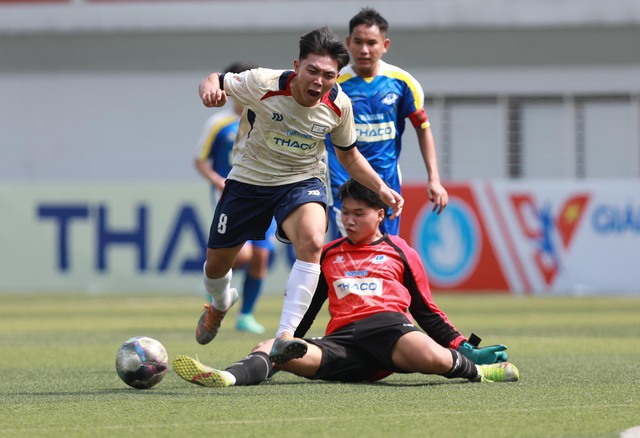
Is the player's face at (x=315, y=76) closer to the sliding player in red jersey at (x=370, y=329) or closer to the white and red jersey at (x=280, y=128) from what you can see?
the white and red jersey at (x=280, y=128)

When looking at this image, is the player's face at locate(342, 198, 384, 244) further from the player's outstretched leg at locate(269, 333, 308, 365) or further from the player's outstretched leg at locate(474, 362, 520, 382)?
the player's outstretched leg at locate(269, 333, 308, 365)

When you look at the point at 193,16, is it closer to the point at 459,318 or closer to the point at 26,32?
the point at 26,32

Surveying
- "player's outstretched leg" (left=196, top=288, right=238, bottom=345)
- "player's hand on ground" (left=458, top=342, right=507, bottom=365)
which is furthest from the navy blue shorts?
"player's hand on ground" (left=458, top=342, right=507, bottom=365)

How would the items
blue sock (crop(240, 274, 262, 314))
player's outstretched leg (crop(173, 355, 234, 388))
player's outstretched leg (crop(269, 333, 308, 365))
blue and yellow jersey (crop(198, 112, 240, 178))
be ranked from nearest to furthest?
player's outstretched leg (crop(269, 333, 308, 365)) → player's outstretched leg (crop(173, 355, 234, 388)) → blue sock (crop(240, 274, 262, 314)) → blue and yellow jersey (crop(198, 112, 240, 178))

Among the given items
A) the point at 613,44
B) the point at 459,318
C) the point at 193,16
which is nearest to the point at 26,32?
the point at 193,16

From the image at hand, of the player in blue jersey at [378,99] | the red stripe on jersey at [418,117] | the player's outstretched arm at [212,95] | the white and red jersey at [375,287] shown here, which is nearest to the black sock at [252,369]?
the white and red jersey at [375,287]

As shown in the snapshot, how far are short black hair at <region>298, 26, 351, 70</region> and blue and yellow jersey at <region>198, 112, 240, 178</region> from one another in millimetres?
5451

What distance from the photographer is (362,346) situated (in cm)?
→ 709

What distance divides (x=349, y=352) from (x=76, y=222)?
12.6m

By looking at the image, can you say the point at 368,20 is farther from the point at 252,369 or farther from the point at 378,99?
the point at 252,369

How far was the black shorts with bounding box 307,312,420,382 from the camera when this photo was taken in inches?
276

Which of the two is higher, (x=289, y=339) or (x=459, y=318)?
(x=289, y=339)

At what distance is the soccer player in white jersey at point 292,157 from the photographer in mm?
7043

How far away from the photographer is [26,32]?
85.8ft
